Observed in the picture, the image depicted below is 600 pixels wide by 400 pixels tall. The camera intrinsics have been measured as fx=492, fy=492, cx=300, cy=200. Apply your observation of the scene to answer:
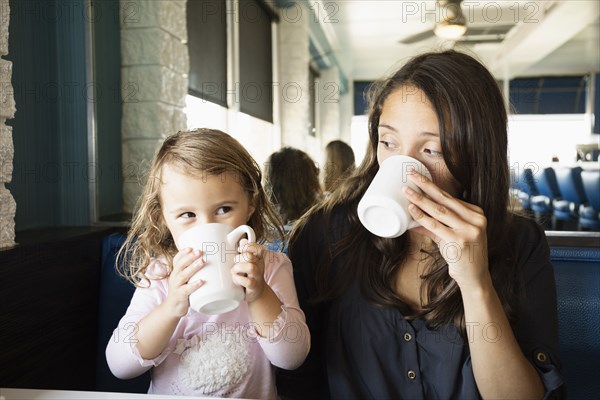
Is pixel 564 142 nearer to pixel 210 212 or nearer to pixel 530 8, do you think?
pixel 530 8

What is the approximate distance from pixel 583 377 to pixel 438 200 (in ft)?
2.62

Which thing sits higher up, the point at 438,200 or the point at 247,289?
the point at 438,200

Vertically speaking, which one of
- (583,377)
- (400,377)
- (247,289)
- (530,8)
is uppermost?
(530,8)

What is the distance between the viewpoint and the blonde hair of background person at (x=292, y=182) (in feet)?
9.07

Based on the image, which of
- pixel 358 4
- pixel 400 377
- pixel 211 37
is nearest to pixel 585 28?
pixel 358 4

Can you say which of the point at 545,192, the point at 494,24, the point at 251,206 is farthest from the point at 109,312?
the point at 545,192

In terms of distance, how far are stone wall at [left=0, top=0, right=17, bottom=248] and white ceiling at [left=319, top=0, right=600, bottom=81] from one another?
366 centimetres

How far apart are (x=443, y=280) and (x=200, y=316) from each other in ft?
1.75

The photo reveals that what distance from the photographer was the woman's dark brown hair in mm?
986

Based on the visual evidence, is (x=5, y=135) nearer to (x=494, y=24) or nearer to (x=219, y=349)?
(x=219, y=349)

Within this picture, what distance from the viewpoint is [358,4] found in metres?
5.11

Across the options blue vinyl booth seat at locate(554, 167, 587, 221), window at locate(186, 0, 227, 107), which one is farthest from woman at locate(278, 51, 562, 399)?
blue vinyl booth seat at locate(554, 167, 587, 221)

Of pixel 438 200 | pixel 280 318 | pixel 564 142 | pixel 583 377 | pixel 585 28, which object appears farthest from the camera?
pixel 564 142

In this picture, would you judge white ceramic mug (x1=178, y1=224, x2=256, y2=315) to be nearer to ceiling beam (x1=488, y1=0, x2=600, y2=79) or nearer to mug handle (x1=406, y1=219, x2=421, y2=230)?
mug handle (x1=406, y1=219, x2=421, y2=230)
